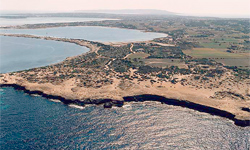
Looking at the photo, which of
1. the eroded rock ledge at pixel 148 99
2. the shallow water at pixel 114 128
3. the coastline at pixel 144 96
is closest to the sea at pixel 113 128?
the shallow water at pixel 114 128

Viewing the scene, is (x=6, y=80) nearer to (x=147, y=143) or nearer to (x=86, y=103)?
(x=86, y=103)

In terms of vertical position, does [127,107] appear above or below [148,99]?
below

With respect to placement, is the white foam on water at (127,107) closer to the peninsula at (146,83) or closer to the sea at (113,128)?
the sea at (113,128)

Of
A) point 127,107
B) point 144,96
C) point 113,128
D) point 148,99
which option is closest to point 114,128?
point 113,128

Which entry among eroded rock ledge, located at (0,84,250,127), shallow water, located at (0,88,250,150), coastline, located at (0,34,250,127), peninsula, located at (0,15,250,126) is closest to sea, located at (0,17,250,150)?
shallow water, located at (0,88,250,150)

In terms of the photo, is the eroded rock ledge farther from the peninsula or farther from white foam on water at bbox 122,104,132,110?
white foam on water at bbox 122,104,132,110

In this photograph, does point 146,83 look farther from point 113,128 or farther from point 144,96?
point 113,128

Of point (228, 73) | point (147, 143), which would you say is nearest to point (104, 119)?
point (147, 143)
